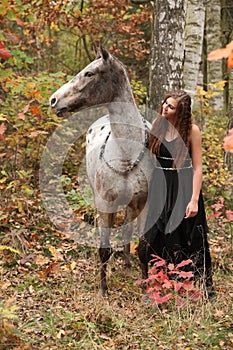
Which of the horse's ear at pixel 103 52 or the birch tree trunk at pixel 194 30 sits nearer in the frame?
the horse's ear at pixel 103 52

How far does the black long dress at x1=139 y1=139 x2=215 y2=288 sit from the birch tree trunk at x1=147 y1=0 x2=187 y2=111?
1.55 m

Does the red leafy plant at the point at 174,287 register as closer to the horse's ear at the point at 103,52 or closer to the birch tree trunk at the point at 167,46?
the horse's ear at the point at 103,52

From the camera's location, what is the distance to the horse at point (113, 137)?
14.9 ft

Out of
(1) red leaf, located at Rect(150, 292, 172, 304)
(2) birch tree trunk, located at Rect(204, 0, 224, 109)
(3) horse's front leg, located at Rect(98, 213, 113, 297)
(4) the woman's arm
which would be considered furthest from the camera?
(2) birch tree trunk, located at Rect(204, 0, 224, 109)

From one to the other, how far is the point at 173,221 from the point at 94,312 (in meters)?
1.21

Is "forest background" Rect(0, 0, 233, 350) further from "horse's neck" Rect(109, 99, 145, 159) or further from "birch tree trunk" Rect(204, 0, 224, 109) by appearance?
"birch tree trunk" Rect(204, 0, 224, 109)

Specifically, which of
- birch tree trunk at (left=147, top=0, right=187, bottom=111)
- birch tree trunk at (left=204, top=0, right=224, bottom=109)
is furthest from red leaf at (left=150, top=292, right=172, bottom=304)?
birch tree trunk at (left=204, top=0, right=224, bottom=109)

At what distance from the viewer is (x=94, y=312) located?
3.92 metres

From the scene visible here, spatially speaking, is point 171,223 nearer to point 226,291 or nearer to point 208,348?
point 226,291

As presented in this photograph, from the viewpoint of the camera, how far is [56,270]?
5.17 m

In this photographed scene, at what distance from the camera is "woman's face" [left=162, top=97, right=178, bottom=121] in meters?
4.45

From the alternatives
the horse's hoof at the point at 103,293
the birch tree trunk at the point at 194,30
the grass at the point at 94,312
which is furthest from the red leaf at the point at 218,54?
the birch tree trunk at the point at 194,30

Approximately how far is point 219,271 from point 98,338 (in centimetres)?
223

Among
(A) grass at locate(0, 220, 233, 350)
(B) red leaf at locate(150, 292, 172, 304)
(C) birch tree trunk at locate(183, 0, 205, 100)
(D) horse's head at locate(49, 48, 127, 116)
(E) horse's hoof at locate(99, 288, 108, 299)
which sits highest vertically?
(C) birch tree trunk at locate(183, 0, 205, 100)
